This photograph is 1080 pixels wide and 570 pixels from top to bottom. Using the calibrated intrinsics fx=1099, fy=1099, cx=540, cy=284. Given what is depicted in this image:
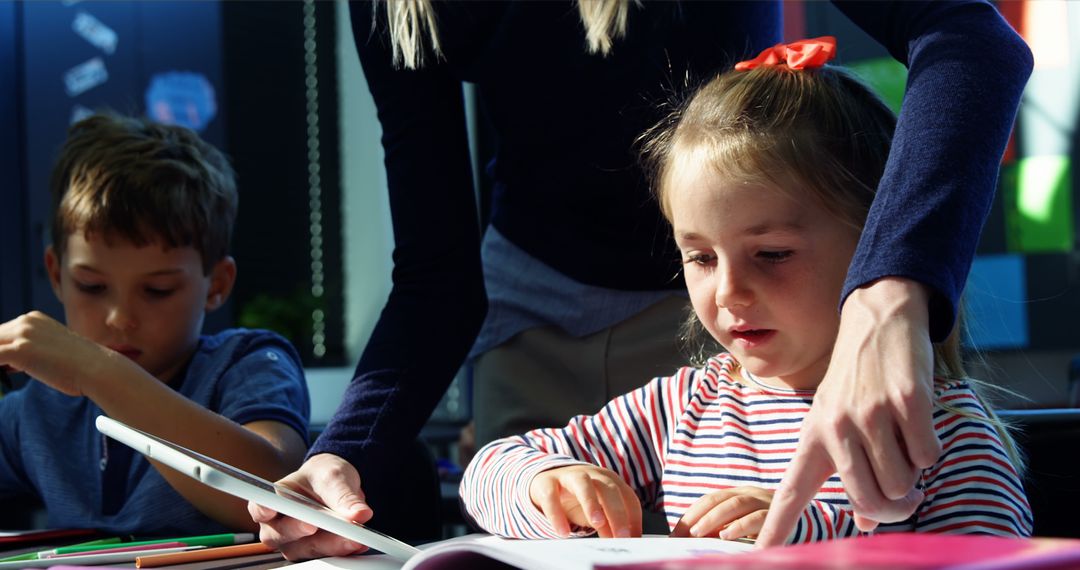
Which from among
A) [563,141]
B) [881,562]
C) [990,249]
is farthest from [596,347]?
[990,249]

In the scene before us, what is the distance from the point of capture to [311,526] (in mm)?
926

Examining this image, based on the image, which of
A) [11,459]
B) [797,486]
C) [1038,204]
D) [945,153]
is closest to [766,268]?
[945,153]

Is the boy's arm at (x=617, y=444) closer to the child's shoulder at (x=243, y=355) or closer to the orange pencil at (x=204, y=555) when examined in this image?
→ the orange pencil at (x=204, y=555)

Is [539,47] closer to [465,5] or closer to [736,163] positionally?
[465,5]

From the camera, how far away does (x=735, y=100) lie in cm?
Answer: 109

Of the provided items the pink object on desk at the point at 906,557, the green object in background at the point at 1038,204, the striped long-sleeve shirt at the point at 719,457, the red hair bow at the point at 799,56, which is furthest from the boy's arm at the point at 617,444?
the green object in background at the point at 1038,204

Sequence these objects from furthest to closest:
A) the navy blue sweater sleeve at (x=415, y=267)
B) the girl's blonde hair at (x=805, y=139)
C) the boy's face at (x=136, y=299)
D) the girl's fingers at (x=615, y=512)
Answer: the boy's face at (x=136, y=299)
the navy blue sweater sleeve at (x=415, y=267)
the girl's blonde hair at (x=805, y=139)
the girl's fingers at (x=615, y=512)

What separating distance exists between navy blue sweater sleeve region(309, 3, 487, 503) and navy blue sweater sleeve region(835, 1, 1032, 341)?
545 millimetres

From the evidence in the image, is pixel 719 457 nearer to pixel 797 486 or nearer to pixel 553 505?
pixel 553 505

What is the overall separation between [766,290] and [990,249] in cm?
460

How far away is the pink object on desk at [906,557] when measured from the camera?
1.47ft

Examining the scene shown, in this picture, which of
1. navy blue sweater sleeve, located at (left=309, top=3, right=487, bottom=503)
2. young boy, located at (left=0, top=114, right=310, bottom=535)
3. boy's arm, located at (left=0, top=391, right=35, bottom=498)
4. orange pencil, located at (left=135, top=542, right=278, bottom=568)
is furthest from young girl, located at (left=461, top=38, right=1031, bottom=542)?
boy's arm, located at (left=0, top=391, right=35, bottom=498)

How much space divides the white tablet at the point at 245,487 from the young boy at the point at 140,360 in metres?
0.54

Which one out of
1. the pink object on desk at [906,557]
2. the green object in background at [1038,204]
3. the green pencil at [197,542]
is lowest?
the green object in background at [1038,204]
